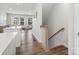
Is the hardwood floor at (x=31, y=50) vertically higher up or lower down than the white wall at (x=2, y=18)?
lower down

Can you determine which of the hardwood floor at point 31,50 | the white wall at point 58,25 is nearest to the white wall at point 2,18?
the hardwood floor at point 31,50

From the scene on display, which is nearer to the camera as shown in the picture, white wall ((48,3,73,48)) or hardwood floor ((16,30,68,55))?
hardwood floor ((16,30,68,55))

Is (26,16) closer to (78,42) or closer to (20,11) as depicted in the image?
(20,11)

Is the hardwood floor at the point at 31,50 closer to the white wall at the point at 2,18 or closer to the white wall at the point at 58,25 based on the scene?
the white wall at the point at 2,18

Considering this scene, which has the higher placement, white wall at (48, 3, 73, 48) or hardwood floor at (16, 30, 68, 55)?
white wall at (48, 3, 73, 48)

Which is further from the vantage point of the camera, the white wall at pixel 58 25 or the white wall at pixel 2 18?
the white wall at pixel 58 25

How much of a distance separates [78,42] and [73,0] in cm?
61

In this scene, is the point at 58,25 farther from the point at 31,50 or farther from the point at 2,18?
the point at 2,18

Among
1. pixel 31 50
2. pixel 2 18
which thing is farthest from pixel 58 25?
pixel 2 18

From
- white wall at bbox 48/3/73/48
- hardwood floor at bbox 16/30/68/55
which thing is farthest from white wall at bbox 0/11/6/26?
white wall at bbox 48/3/73/48

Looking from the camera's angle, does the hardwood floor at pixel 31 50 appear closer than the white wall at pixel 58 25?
Yes

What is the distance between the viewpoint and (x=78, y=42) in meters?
1.39

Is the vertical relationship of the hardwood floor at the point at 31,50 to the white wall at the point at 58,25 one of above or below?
below

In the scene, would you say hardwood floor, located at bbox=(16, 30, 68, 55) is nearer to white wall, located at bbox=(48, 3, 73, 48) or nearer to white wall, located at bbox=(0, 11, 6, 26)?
white wall, located at bbox=(0, 11, 6, 26)
